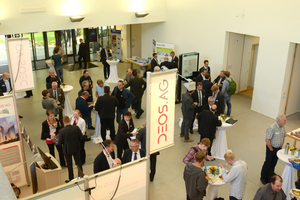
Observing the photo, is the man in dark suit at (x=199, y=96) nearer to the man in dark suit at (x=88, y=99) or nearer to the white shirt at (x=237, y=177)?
the man in dark suit at (x=88, y=99)

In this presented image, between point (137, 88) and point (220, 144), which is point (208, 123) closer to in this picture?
point (220, 144)

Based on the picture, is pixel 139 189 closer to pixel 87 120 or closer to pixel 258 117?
pixel 87 120

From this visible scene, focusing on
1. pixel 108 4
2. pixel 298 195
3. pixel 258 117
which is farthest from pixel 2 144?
pixel 258 117

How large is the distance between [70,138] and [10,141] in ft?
3.78

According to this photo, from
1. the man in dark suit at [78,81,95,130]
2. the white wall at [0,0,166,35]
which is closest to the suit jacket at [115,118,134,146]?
the man in dark suit at [78,81,95,130]

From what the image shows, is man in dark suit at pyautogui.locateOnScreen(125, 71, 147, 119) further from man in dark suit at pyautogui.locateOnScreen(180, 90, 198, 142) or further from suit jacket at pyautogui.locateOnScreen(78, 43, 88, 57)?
suit jacket at pyautogui.locateOnScreen(78, 43, 88, 57)

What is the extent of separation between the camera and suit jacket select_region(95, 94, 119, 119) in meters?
7.18

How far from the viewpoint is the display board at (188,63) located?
10.3 meters

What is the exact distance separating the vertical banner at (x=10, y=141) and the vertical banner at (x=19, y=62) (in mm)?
404

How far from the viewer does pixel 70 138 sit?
5.80 meters

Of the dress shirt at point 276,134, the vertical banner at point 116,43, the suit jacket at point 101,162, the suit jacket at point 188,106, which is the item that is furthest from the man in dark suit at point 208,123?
the vertical banner at point 116,43

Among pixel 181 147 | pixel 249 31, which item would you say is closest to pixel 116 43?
pixel 249 31

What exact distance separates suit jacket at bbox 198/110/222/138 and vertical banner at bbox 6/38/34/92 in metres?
3.78

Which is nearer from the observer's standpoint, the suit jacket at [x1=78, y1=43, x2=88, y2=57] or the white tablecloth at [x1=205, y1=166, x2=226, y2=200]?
the white tablecloth at [x1=205, y1=166, x2=226, y2=200]
